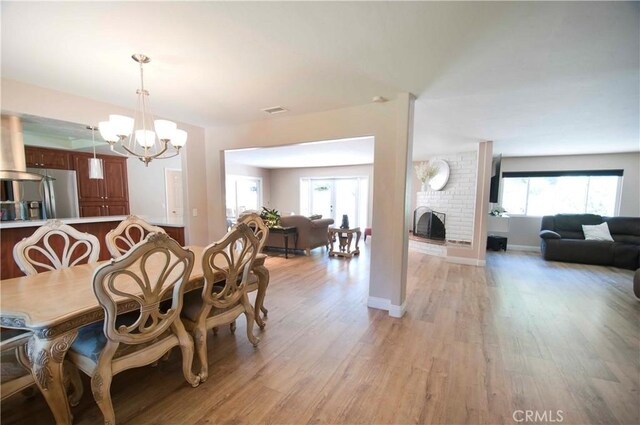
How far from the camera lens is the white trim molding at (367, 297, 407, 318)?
2775 millimetres

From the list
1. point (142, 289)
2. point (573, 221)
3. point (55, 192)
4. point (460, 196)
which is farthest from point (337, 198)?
point (142, 289)

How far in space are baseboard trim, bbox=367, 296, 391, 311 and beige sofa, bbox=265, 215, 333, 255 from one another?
2.60 meters

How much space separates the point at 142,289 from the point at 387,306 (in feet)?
7.89

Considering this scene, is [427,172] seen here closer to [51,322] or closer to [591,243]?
[591,243]

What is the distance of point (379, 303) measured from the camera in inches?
116

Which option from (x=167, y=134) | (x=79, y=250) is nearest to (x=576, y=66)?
(x=167, y=134)

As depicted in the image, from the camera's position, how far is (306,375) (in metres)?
1.86

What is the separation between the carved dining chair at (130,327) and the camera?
1.26m

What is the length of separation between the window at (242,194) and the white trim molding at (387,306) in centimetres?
620

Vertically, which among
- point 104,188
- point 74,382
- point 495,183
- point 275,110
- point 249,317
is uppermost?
point 275,110

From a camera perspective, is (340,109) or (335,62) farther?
(340,109)

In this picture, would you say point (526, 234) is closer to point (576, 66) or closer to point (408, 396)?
point (576, 66)

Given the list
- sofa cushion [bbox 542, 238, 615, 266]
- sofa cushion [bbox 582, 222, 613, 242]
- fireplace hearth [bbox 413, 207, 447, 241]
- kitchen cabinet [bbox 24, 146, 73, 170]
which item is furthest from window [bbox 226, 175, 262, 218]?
sofa cushion [bbox 582, 222, 613, 242]

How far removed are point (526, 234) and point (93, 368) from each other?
790cm
